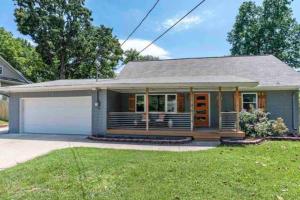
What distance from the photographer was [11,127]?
54.9 ft

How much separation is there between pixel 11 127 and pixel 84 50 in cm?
1940

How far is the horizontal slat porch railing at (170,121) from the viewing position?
14.1 m

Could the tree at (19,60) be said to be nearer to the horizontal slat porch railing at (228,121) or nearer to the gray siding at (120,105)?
the gray siding at (120,105)

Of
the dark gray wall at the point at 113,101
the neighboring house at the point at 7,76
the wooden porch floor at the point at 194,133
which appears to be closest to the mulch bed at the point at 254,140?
the wooden porch floor at the point at 194,133

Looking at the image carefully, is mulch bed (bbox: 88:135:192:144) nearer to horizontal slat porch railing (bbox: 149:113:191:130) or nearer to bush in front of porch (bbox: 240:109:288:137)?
horizontal slat porch railing (bbox: 149:113:191:130)

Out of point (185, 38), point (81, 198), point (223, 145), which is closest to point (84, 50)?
point (185, 38)

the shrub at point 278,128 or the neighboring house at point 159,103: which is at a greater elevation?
the neighboring house at point 159,103

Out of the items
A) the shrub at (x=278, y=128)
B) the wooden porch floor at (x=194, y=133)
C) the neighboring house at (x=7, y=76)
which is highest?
the neighboring house at (x=7, y=76)

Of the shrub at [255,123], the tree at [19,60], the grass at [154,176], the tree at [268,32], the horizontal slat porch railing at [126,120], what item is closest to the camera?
the grass at [154,176]

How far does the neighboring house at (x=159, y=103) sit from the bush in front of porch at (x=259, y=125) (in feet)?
1.72

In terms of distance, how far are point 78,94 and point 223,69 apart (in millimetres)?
9446

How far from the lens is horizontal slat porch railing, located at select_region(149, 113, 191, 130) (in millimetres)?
14102

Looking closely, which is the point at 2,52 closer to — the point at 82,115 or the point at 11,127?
the point at 11,127

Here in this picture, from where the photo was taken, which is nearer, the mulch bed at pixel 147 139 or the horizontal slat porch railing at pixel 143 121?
the mulch bed at pixel 147 139
